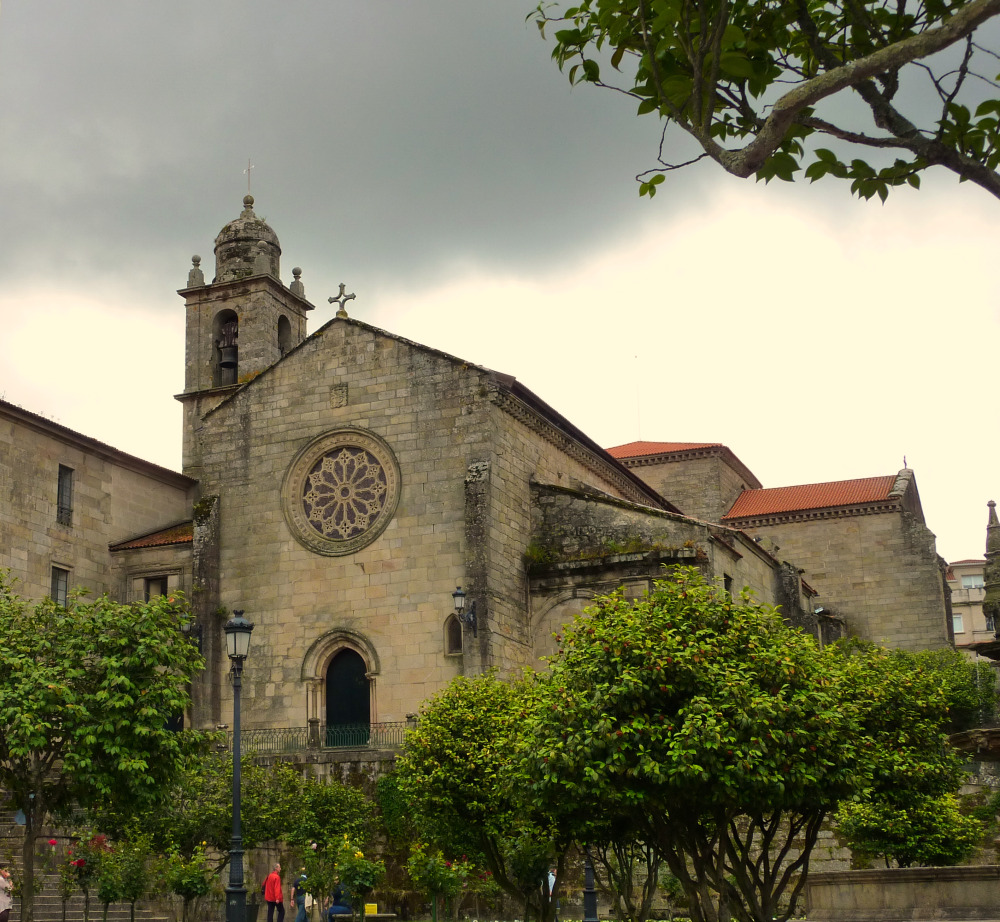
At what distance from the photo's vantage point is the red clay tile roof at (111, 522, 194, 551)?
34.9 meters

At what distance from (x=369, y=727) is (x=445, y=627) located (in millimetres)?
3048

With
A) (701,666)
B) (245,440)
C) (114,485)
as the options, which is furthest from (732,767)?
(114,485)

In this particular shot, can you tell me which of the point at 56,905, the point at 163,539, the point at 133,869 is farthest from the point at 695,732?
the point at 163,539

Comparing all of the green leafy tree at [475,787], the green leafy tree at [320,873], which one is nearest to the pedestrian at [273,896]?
the green leafy tree at [320,873]

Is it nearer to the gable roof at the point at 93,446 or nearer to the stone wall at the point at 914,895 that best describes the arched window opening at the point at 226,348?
the gable roof at the point at 93,446

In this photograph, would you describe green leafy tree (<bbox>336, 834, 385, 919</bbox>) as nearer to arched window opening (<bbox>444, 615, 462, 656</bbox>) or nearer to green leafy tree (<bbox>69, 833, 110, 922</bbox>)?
green leafy tree (<bbox>69, 833, 110, 922</bbox>)

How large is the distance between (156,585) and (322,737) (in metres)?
7.71

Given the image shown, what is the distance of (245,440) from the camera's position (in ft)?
114

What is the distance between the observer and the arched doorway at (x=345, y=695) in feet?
102

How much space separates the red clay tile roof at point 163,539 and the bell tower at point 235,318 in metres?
3.48

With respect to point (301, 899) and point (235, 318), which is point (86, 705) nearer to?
point (301, 899)

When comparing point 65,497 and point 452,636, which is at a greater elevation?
point 65,497

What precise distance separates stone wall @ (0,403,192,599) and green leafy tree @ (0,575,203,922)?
12553 millimetres

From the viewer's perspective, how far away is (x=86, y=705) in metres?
18.8
